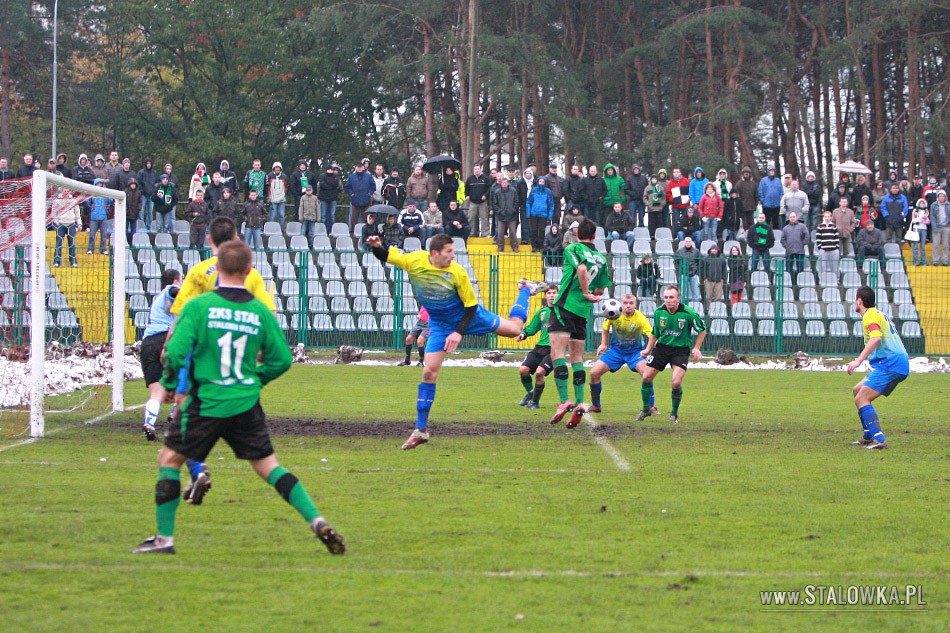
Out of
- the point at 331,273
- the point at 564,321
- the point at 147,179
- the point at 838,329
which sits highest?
the point at 147,179

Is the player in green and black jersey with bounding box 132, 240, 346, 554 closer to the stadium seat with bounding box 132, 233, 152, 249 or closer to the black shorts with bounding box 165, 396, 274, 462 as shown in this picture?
the black shorts with bounding box 165, 396, 274, 462

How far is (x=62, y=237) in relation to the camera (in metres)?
20.8

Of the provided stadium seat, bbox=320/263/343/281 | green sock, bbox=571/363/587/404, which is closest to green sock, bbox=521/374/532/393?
green sock, bbox=571/363/587/404

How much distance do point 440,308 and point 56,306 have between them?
39.3 ft

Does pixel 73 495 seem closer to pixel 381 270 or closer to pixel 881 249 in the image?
pixel 381 270

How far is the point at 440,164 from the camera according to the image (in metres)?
28.2

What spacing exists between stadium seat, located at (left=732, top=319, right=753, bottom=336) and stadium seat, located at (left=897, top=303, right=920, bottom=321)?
135 inches

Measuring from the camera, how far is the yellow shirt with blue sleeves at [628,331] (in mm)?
14492

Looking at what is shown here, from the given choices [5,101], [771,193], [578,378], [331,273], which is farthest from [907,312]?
[5,101]

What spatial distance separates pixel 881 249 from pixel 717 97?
1633 centimetres

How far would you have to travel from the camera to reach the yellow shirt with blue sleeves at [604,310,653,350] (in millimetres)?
14492

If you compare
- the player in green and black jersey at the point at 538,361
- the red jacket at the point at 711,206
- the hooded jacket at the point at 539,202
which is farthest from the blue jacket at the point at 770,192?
the player in green and black jersey at the point at 538,361

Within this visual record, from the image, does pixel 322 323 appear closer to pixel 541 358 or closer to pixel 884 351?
pixel 541 358

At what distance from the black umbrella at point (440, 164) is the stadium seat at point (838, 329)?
31.4 ft
